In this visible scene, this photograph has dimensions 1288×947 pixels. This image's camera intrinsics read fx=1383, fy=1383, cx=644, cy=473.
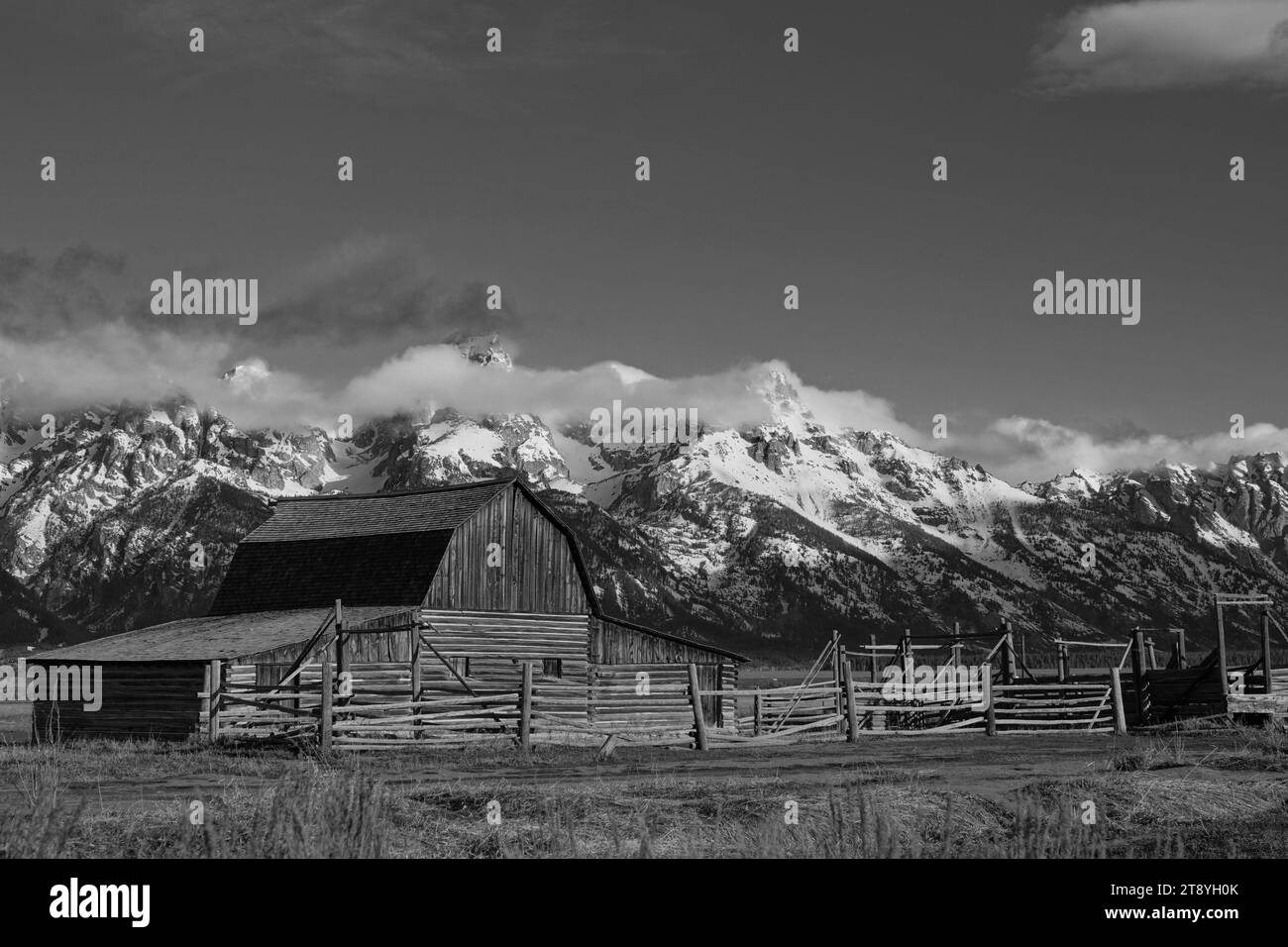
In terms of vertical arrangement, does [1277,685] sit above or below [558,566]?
below

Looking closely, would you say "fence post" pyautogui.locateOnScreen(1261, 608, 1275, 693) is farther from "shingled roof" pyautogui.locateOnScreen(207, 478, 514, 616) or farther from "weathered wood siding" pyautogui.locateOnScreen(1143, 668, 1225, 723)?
"shingled roof" pyautogui.locateOnScreen(207, 478, 514, 616)

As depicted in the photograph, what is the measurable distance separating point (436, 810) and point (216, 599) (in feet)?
109

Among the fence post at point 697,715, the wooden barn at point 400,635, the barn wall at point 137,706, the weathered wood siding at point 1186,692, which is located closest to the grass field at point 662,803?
the fence post at point 697,715

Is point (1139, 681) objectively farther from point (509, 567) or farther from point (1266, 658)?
point (509, 567)

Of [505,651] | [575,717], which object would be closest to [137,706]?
[505,651]

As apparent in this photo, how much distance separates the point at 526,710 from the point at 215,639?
13447 millimetres

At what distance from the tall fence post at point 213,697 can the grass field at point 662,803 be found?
2707mm

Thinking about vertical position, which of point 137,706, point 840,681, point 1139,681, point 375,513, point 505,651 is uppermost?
point 375,513

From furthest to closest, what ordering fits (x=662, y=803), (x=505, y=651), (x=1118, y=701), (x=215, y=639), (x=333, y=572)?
(x=333, y=572)
(x=505, y=651)
(x=215, y=639)
(x=1118, y=701)
(x=662, y=803)

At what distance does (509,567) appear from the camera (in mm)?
44438

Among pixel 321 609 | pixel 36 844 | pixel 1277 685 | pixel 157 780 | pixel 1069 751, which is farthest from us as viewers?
pixel 321 609
